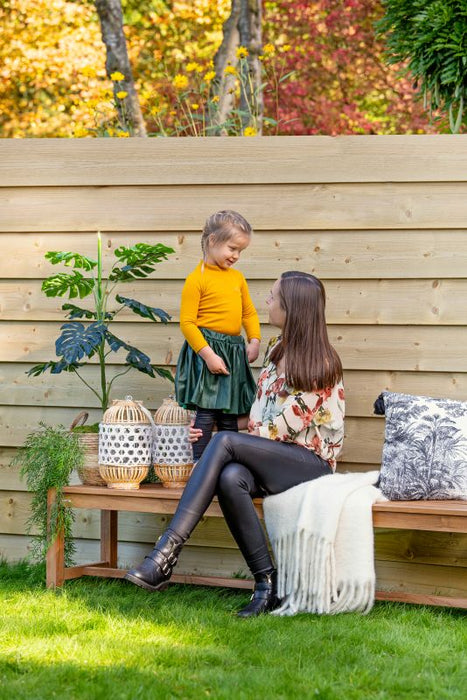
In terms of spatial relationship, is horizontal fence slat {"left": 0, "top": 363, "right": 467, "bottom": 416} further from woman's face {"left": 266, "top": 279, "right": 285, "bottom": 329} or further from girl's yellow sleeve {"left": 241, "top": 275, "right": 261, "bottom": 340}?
woman's face {"left": 266, "top": 279, "right": 285, "bottom": 329}

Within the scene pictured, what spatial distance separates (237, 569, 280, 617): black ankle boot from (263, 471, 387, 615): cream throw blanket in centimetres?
2

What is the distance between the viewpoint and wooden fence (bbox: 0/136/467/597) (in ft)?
12.3

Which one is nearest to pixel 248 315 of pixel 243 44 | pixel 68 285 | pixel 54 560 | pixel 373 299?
pixel 373 299

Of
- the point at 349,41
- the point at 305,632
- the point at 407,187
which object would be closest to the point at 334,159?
the point at 407,187

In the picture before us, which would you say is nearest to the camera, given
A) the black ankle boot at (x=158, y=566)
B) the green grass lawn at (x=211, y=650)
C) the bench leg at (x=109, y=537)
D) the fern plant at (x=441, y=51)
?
the green grass lawn at (x=211, y=650)

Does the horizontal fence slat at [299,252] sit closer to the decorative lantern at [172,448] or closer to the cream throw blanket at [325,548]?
the decorative lantern at [172,448]

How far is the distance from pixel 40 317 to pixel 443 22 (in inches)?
83.3

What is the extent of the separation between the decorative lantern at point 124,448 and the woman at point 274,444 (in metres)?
0.20

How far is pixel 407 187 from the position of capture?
380 centimetres

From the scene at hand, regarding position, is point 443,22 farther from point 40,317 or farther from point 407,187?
point 40,317

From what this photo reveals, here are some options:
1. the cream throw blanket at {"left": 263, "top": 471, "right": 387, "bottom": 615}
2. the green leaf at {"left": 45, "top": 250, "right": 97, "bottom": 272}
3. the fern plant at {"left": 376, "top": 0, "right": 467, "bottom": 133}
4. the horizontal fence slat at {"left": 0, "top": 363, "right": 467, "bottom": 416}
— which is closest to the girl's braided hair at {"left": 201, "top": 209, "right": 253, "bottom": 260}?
the green leaf at {"left": 45, "top": 250, "right": 97, "bottom": 272}

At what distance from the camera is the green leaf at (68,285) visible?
12.3 ft

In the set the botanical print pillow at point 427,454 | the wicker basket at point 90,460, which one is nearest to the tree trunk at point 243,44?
the wicker basket at point 90,460

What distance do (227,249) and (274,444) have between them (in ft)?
2.44
